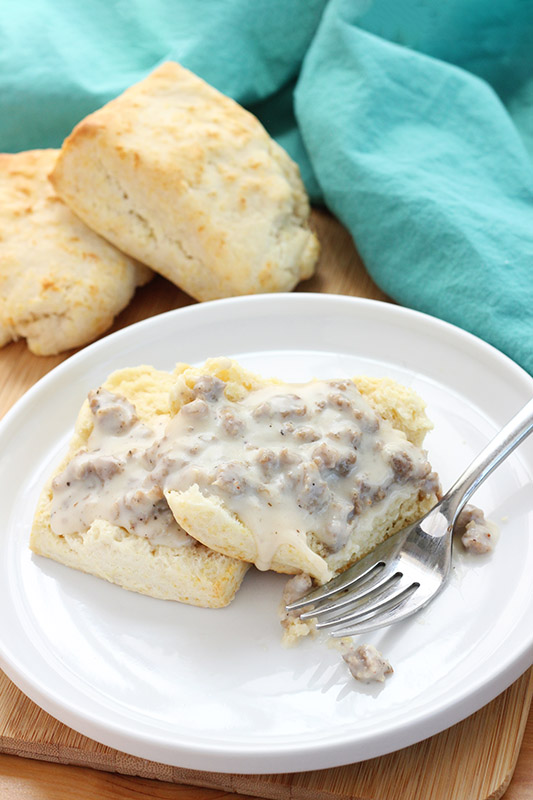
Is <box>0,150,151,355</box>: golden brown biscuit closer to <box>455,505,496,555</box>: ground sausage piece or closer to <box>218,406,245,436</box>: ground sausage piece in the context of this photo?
<box>218,406,245,436</box>: ground sausage piece

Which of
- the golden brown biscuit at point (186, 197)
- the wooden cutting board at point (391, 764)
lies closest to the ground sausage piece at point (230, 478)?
the wooden cutting board at point (391, 764)

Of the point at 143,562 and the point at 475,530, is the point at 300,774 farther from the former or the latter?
the point at 475,530

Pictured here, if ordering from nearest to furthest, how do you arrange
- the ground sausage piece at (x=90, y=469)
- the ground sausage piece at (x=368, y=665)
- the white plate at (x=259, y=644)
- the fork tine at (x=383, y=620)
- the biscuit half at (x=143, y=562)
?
the white plate at (x=259, y=644) → the ground sausage piece at (x=368, y=665) → the fork tine at (x=383, y=620) → the biscuit half at (x=143, y=562) → the ground sausage piece at (x=90, y=469)

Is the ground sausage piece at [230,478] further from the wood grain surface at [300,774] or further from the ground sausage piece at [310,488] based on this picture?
the wood grain surface at [300,774]

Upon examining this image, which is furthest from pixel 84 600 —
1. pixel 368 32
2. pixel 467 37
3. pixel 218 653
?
pixel 467 37

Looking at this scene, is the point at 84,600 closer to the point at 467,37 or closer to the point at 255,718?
the point at 255,718

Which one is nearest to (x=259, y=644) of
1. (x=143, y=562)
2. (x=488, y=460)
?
(x=143, y=562)
